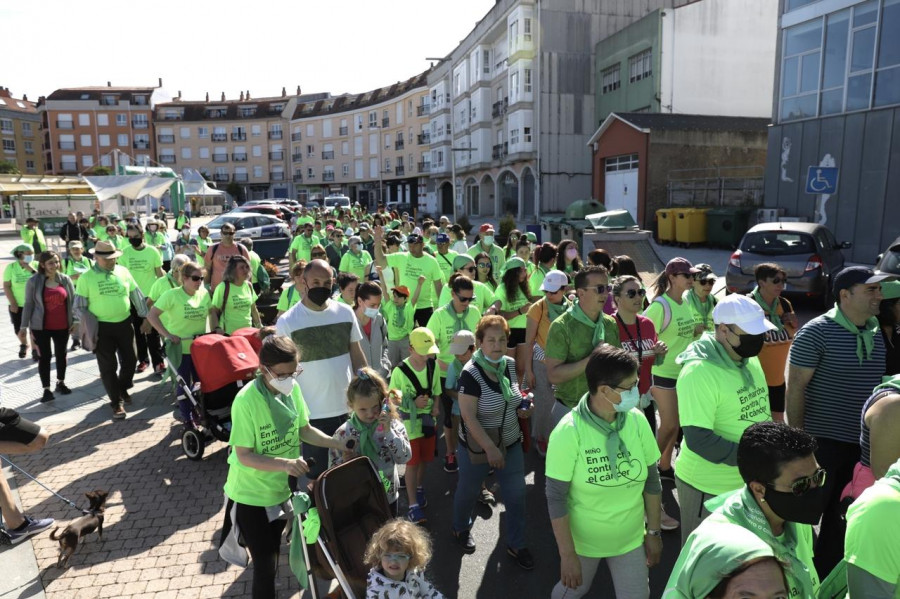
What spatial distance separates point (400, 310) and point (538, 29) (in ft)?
110

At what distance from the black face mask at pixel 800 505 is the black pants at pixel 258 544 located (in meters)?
2.66

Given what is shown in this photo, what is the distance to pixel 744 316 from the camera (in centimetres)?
309

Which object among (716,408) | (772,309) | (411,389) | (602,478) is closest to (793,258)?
(772,309)

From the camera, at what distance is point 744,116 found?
31797 millimetres

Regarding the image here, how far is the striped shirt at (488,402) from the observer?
162 inches

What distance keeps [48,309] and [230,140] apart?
80.2 m

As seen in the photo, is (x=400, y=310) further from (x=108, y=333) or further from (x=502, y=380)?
(x=108, y=333)

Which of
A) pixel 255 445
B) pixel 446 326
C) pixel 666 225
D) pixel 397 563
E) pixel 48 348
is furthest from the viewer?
pixel 666 225

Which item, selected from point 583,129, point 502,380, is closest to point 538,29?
point 583,129

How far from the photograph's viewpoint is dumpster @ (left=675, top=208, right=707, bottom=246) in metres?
22.2

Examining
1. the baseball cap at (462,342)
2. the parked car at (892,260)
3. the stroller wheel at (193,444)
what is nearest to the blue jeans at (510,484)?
the baseball cap at (462,342)

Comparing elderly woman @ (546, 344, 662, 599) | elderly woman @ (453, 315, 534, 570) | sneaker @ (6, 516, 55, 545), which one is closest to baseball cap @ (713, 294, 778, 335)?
elderly woman @ (546, 344, 662, 599)

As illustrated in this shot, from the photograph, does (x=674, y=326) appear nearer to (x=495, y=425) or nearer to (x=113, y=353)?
(x=495, y=425)

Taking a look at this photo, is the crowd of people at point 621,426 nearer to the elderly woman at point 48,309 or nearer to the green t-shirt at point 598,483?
the green t-shirt at point 598,483
